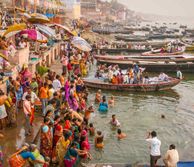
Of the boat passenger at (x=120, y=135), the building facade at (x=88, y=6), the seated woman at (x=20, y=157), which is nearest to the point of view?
the seated woman at (x=20, y=157)

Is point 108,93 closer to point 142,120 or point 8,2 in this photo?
point 142,120

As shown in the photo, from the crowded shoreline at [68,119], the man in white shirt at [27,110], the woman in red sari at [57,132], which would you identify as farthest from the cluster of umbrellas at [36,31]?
the woman in red sari at [57,132]

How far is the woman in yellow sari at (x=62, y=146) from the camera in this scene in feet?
36.2

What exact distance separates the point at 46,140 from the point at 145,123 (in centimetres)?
903

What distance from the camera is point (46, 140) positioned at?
10977 millimetres

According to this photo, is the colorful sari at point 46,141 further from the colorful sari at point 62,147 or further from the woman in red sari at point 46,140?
the colorful sari at point 62,147

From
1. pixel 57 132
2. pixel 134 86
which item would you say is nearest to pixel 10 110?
pixel 57 132

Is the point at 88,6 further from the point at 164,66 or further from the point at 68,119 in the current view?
the point at 68,119

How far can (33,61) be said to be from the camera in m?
23.1

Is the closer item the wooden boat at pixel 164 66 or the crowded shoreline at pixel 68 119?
the crowded shoreline at pixel 68 119

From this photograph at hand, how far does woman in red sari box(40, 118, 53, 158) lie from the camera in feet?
35.4

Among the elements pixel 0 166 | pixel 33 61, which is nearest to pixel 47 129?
pixel 0 166

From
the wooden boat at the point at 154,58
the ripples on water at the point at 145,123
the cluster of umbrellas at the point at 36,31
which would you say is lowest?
the ripples on water at the point at 145,123

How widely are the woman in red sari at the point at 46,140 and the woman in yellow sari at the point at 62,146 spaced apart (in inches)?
11.0
